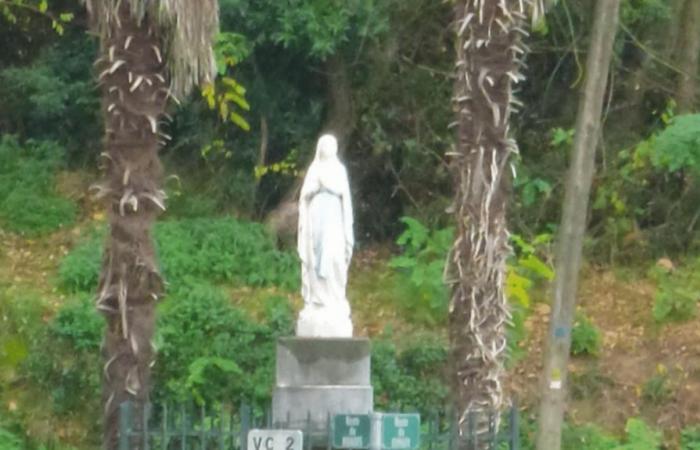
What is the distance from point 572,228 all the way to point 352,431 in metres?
6.77

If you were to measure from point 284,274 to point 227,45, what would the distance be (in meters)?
2.69

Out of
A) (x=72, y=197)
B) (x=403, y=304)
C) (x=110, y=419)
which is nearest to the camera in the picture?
(x=110, y=419)

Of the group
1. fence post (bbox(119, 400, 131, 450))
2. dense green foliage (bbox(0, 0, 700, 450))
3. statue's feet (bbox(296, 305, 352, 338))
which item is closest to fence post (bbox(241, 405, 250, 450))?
fence post (bbox(119, 400, 131, 450))

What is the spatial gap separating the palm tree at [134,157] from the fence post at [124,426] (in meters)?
1.50

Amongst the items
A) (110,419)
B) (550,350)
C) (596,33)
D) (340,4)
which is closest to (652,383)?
(550,350)

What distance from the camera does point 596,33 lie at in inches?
649

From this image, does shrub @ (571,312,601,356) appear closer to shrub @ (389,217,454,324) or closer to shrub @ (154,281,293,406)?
shrub @ (389,217,454,324)

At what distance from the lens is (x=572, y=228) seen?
54.9 ft

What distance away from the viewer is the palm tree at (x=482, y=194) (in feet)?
48.1

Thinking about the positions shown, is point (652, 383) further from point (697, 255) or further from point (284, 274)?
point (284, 274)

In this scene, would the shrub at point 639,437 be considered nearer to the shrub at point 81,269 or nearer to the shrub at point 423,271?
the shrub at point 423,271

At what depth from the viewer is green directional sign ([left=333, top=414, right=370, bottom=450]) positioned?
10336 mm

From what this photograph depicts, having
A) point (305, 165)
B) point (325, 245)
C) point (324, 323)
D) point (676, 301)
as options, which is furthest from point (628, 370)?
point (324, 323)

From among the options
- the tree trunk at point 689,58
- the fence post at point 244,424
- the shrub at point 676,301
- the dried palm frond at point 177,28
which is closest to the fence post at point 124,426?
the fence post at point 244,424
